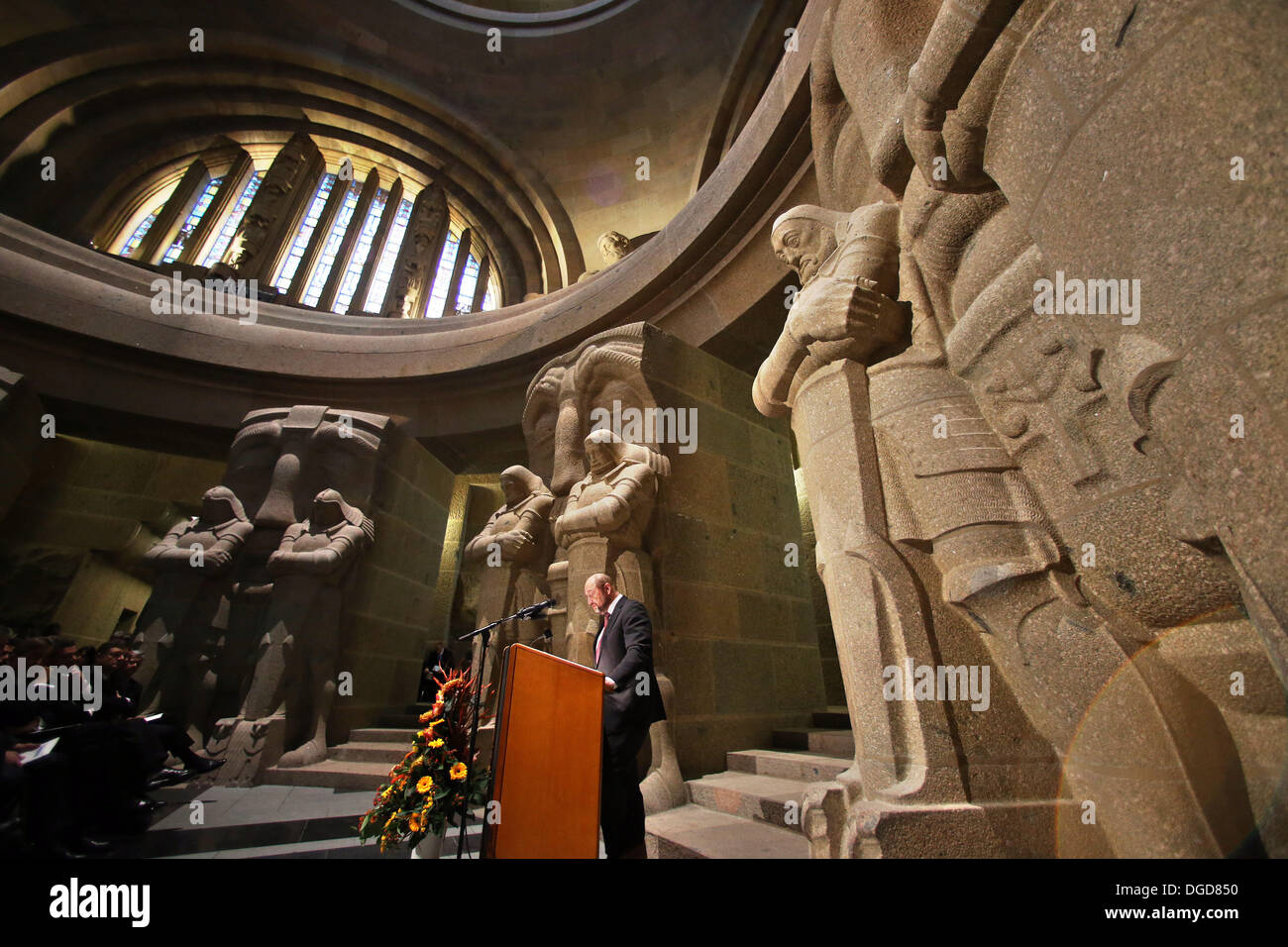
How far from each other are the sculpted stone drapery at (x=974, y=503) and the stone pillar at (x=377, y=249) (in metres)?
13.3

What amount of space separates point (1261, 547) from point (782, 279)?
16.3ft

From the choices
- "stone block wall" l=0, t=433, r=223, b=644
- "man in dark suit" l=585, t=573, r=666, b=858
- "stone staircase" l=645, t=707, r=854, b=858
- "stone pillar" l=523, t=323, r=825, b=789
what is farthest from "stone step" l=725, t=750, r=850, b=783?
"stone block wall" l=0, t=433, r=223, b=644

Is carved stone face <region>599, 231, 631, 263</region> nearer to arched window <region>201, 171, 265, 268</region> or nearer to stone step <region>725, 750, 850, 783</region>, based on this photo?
stone step <region>725, 750, 850, 783</region>

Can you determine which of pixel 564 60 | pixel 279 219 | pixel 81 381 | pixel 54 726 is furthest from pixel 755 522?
pixel 279 219

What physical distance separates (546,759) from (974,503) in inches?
69.5

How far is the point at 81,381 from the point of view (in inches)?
280

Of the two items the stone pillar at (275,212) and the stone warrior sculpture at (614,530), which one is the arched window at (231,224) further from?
the stone warrior sculpture at (614,530)

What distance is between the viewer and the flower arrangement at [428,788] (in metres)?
2.35

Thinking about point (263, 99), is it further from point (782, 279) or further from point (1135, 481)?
point (1135, 481)

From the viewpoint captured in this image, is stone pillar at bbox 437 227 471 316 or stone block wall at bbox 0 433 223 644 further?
stone pillar at bbox 437 227 471 316

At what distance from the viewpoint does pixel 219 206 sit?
13.7 metres

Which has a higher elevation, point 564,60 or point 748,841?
point 564,60

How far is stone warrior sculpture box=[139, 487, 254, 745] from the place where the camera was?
5.28 meters

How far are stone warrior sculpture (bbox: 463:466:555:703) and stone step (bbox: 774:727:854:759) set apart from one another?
7.00ft
